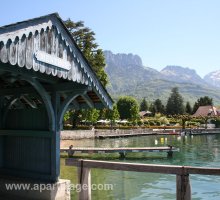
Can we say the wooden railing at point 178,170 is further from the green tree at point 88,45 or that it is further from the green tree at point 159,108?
the green tree at point 159,108

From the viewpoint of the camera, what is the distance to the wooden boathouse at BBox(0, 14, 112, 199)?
26.4 ft

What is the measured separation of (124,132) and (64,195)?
199 ft

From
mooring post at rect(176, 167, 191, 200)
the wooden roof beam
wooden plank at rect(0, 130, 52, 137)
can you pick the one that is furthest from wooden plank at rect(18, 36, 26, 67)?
mooring post at rect(176, 167, 191, 200)

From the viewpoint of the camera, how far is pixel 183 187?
Result: 8.68 meters

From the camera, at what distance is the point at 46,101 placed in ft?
32.8

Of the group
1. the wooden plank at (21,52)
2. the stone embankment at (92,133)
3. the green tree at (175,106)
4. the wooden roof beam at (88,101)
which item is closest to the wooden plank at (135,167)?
→ the wooden roof beam at (88,101)

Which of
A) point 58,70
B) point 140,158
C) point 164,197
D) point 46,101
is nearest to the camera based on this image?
point 58,70

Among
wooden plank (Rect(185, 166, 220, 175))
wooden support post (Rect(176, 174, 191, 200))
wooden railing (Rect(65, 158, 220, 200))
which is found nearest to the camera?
wooden plank (Rect(185, 166, 220, 175))

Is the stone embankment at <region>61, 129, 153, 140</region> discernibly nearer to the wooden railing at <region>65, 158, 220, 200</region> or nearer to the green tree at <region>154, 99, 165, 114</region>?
the wooden railing at <region>65, 158, 220, 200</region>

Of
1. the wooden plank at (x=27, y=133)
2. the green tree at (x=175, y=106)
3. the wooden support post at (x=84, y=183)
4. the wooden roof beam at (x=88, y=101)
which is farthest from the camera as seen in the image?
the green tree at (x=175, y=106)

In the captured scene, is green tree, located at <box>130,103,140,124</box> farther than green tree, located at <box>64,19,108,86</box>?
Yes

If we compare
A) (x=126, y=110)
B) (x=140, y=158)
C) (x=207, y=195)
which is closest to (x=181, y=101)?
(x=126, y=110)

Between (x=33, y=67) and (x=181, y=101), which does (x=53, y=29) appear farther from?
(x=181, y=101)

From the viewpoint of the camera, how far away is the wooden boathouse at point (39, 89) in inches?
317
